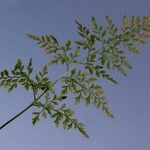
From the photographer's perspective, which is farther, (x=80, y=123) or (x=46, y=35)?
(x=46, y=35)

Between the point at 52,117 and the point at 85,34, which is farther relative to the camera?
the point at 85,34

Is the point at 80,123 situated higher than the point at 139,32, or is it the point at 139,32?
the point at 139,32

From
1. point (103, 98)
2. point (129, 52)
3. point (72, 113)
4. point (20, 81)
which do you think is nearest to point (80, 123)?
point (72, 113)

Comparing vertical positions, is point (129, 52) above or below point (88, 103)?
above

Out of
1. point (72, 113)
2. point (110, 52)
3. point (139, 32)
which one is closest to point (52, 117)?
point (72, 113)

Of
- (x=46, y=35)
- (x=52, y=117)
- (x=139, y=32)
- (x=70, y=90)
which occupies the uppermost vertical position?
(x=139, y=32)

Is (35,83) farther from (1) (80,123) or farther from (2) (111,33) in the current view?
(2) (111,33)

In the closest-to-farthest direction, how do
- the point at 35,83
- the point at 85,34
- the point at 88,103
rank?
the point at 35,83
the point at 88,103
the point at 85,34

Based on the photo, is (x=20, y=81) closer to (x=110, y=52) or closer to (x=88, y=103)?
(x=88, y=103)

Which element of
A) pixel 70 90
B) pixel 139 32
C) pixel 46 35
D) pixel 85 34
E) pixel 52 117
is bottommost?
pixel 52 117

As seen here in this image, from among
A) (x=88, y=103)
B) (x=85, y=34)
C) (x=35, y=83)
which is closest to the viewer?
(x=35, y=83)
